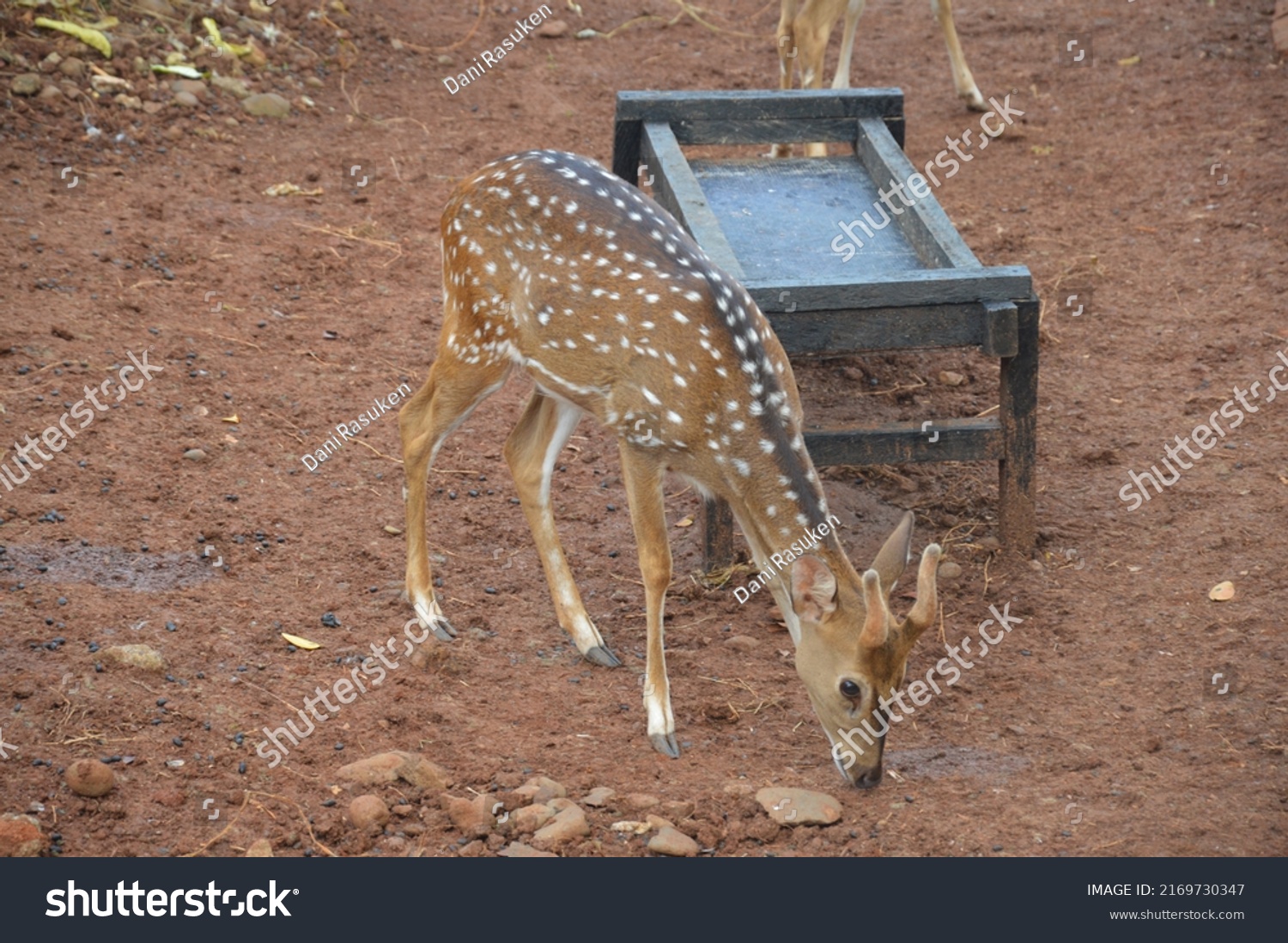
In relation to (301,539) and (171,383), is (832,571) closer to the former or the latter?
(301,539)

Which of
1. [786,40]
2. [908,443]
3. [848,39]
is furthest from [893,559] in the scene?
[848,39]

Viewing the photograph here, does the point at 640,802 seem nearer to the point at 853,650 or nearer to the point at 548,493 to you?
the point at 853,650

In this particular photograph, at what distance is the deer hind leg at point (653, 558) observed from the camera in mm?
5461

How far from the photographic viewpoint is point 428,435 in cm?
604

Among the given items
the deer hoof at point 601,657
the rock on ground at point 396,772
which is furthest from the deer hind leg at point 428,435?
the rock on ground at point 396,772

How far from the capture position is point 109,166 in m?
9.48

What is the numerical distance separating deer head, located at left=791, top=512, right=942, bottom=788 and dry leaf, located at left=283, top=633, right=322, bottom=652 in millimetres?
1931

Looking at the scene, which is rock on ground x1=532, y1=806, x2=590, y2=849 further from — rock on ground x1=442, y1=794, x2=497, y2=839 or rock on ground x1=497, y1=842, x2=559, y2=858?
rock on ground x1=442, y1=794, x2=497, y2=839

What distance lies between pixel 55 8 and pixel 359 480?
5.47m

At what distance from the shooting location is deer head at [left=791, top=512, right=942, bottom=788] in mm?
4918

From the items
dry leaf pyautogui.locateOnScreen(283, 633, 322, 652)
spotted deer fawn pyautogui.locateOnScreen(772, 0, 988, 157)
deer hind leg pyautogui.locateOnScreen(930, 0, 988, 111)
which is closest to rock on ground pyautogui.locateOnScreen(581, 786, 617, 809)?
dry leaf pyautogui.locateOnScreen(283, 633, 322, 652)

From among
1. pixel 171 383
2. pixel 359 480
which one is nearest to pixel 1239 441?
pixel 359 480

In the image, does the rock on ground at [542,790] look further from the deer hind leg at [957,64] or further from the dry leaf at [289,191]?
the deer hind leg at [957,64]

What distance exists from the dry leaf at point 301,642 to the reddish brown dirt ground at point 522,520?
55mm
